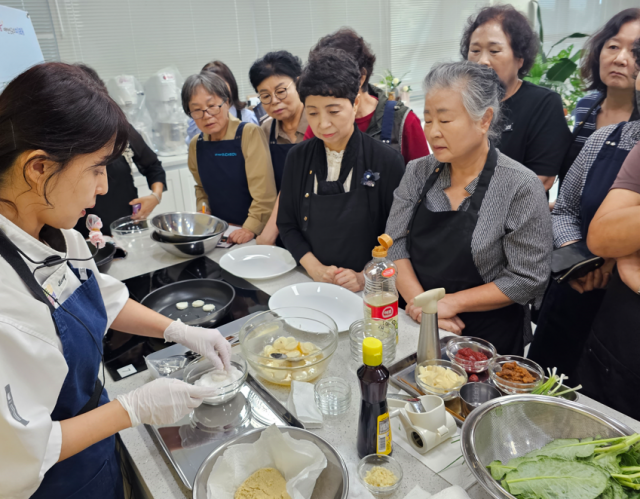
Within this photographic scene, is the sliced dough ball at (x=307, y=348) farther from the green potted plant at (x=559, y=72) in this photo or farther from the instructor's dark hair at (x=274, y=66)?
A: the green potted plant at (x=559, y=72)

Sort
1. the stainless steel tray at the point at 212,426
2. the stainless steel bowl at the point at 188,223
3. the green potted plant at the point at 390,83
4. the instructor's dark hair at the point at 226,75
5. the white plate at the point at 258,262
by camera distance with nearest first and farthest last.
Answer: the stainless steel tray at the point at 212,426 < the white plate at the point at 258,262 < the stainless steel bowl at the point at 188,223 < the instructor's dark hair at the point at 226,75 < the green potted plant at the point at 390,83

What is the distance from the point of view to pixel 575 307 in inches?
74.1

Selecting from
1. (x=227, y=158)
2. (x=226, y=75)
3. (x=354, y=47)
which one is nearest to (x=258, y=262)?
(x=227, y=158)

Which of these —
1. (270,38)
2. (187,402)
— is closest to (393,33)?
(270,38)

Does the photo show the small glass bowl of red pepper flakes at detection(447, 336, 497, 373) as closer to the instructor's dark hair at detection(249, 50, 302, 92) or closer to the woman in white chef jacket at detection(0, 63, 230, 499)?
the woman in white chef jacket at detection(0, 63, 230, 499)

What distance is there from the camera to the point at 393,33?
638cm

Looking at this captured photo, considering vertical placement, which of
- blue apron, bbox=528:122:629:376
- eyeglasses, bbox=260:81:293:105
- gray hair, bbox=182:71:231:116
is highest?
gray hair, bbox=182:71:231:116

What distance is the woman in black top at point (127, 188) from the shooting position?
2.97 m

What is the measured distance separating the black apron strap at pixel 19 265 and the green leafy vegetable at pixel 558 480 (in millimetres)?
1044

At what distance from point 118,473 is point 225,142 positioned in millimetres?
2093

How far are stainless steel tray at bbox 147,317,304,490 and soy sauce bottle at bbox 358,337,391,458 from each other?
20 cm

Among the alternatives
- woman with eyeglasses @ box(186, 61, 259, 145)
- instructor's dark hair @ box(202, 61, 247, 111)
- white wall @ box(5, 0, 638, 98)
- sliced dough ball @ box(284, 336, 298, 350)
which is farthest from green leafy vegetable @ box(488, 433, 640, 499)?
white wall @ box(5, 0, 638, 98)

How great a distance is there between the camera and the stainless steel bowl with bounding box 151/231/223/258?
2246mm

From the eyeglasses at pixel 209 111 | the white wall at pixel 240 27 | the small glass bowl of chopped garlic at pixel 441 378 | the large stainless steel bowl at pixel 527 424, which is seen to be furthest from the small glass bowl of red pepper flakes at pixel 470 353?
the white wall at pixel 240 27
